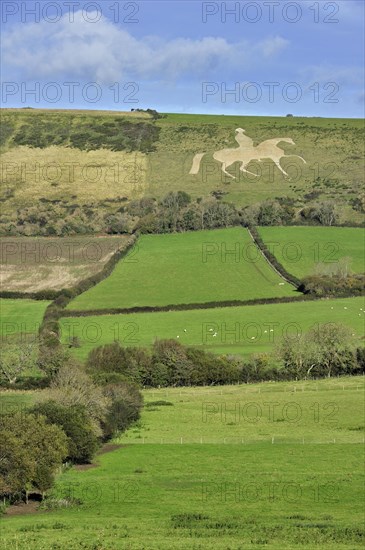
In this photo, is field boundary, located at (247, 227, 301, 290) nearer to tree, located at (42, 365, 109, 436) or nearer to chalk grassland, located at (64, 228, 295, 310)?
chalk grassland, located at (64, 228, 295, 310)

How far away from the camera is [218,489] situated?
172ft

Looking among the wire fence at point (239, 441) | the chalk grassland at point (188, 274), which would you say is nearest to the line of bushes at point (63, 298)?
the chalk grassland at point (188, 274)

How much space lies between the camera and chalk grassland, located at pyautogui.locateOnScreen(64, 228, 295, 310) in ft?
359

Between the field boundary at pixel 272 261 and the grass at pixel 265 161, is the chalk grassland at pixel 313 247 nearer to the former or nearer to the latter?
the field boundary at pixel 272 261

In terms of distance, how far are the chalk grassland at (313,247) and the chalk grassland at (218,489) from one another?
44134 millimetres

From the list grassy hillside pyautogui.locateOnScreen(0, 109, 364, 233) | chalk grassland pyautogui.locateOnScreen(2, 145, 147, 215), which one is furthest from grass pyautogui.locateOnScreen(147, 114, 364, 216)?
chalk grassland pyautogui.locateOnScreen(2, 145, 147, 215)

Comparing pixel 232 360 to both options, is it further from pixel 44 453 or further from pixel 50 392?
pixel 44 453

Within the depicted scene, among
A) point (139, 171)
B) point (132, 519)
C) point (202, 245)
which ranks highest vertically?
point (139, 171)

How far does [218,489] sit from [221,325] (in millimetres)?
46500

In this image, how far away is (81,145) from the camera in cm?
18175

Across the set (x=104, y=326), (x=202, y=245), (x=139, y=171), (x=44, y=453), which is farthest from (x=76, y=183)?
(x=44, y=453)

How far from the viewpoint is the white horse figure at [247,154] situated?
516 ft

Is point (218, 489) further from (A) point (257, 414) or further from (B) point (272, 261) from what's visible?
(B) point (272, 261)

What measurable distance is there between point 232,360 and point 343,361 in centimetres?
989
